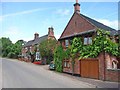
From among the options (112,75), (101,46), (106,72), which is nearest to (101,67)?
(106,72)

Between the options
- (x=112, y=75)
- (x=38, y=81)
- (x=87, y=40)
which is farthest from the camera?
(x=87, y=40)

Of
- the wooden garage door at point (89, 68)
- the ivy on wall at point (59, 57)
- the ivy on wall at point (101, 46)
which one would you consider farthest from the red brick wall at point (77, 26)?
the wooden garage door at point (89, 68)

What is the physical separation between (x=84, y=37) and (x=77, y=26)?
349 centimetres

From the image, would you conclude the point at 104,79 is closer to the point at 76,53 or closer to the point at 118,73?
the point at 118,73

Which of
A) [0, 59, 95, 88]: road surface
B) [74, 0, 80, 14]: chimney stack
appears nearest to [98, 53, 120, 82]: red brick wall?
[0, 59, 95, 88]: road surface

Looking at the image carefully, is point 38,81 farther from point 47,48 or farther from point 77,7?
point 47,48

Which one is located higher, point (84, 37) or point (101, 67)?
point (84, 37)

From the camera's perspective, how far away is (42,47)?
48.9m

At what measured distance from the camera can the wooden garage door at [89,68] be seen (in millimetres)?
24839

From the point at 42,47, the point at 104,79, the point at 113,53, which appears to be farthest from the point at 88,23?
the point at 42,47

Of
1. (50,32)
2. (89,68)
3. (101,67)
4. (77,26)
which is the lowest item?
(89,68)

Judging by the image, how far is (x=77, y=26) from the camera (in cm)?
3047

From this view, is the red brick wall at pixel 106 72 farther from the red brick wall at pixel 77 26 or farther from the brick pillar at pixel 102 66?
the red brick wall at pixel 77 26

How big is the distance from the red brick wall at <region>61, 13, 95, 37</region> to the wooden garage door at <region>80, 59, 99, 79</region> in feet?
15.7
